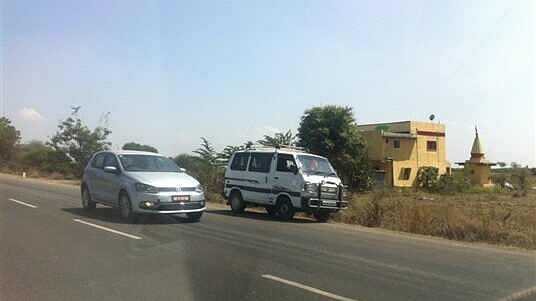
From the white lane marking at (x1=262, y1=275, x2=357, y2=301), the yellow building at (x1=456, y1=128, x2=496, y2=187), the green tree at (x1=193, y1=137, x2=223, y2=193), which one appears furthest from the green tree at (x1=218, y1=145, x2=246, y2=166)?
the yellow building at (x1=456, y1=128, x2=496, y2=187)

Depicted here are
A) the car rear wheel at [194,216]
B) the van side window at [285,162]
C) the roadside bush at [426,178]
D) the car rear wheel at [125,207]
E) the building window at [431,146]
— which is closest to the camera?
the car rear wheel at [125,207]

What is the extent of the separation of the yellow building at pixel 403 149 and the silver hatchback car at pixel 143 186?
1167 inches

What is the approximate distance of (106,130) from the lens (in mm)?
43875

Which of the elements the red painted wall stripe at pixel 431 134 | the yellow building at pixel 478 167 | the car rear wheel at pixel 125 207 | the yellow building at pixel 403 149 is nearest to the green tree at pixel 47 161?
the yellow building at pixel 403 149

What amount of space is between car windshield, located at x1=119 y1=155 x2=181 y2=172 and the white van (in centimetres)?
290

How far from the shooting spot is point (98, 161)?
14.7 m

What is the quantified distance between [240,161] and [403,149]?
30433 mm

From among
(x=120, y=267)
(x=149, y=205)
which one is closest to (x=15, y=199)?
(x=149, y=205)

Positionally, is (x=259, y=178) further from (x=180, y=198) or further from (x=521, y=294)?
(x=521, y=294)

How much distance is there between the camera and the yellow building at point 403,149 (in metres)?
43.3

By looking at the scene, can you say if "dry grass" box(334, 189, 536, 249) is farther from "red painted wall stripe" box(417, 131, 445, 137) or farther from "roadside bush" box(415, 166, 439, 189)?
"red painted wall stripe" box(417, 131, 445, 137)

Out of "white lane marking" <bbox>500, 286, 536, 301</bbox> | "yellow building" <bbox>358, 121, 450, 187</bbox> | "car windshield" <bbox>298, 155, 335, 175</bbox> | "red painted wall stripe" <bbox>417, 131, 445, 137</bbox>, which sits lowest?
"white lane marking" <bbox>500, 286, 536, 301</bbox>

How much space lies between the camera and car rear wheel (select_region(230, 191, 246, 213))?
16.4 m

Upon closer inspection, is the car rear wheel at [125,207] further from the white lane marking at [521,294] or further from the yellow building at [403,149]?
the yellow building at [403,149]
